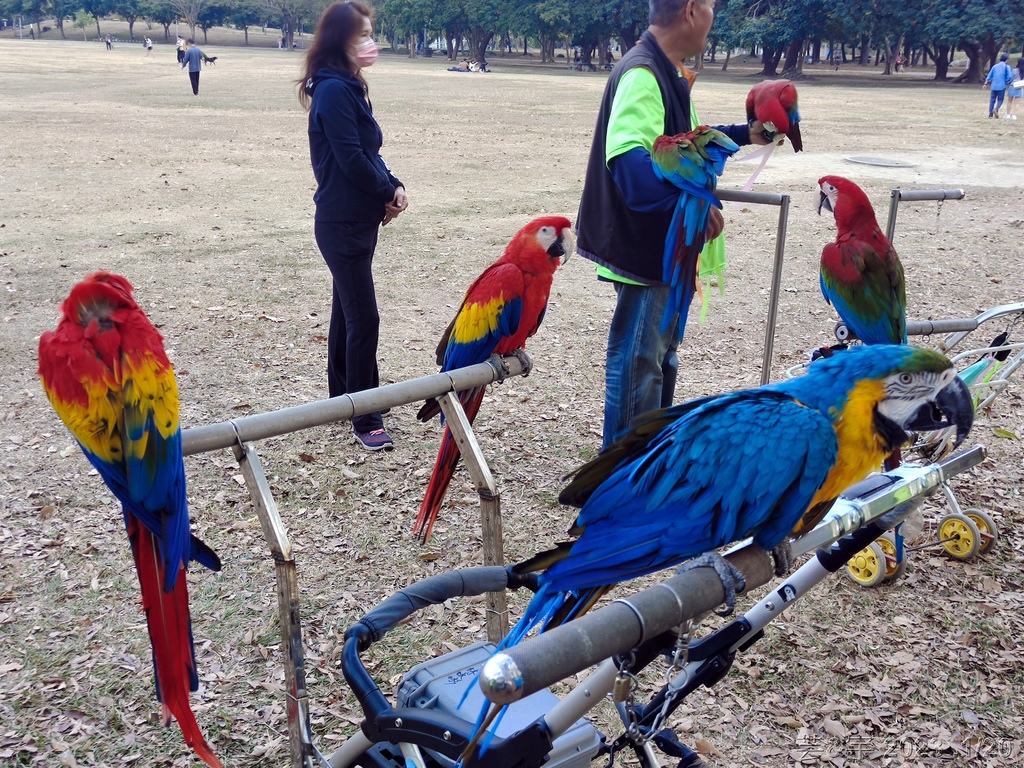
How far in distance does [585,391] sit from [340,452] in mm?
1428

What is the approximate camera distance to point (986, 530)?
302 centimetres

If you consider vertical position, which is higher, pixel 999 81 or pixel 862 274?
pixel 999 81

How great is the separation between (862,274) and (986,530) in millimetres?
1076

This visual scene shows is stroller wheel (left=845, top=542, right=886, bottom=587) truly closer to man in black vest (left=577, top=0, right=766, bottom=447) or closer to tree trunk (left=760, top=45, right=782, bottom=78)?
man in black vest (left=577, top=0, right=766, bottom=447)

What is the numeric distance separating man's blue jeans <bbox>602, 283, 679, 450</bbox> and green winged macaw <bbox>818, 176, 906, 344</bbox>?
2.01ft

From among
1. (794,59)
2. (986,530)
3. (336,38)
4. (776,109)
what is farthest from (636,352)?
(794,59)

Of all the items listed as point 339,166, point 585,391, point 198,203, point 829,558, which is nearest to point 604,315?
point 585,391

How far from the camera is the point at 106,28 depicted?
67.9m

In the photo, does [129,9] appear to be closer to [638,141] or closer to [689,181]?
[638,141]

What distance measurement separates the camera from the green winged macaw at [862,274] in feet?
9.33

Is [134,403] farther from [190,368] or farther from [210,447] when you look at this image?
[190,368]

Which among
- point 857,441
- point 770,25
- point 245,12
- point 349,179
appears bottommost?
point 857,441

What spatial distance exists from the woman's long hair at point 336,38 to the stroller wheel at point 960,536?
292 centimetres

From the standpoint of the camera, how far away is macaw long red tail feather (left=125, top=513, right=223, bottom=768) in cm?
154
